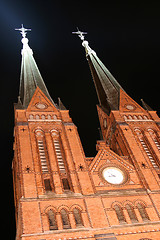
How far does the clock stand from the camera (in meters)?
28.3

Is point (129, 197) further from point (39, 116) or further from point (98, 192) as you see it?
point (39, 116)

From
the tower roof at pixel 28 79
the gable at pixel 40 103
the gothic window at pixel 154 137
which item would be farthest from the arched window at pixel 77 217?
the tower roof at pixel 28 79

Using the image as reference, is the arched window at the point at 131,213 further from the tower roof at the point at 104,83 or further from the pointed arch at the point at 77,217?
the tower roof at the point at 104,83

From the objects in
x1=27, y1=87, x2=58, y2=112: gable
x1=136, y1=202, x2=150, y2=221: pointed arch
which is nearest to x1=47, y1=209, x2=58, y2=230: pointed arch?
x1=136, y1=202, x2=150, y2=221: pointed arch

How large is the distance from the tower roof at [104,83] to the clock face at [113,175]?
26.1ft

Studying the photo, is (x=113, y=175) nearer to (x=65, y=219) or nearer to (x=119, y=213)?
(x=119, y=213)

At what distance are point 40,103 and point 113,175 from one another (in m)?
10.0

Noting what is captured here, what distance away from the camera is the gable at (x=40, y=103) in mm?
33681

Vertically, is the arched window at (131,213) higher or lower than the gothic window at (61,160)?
lower

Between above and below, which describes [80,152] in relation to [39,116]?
below

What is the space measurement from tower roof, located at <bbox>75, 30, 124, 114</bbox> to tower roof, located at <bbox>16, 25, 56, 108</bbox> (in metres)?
5.91

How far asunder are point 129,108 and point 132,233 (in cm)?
1447

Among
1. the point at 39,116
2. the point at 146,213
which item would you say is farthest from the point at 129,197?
the point at 39,116

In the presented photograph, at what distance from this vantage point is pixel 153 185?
28.1 metres
